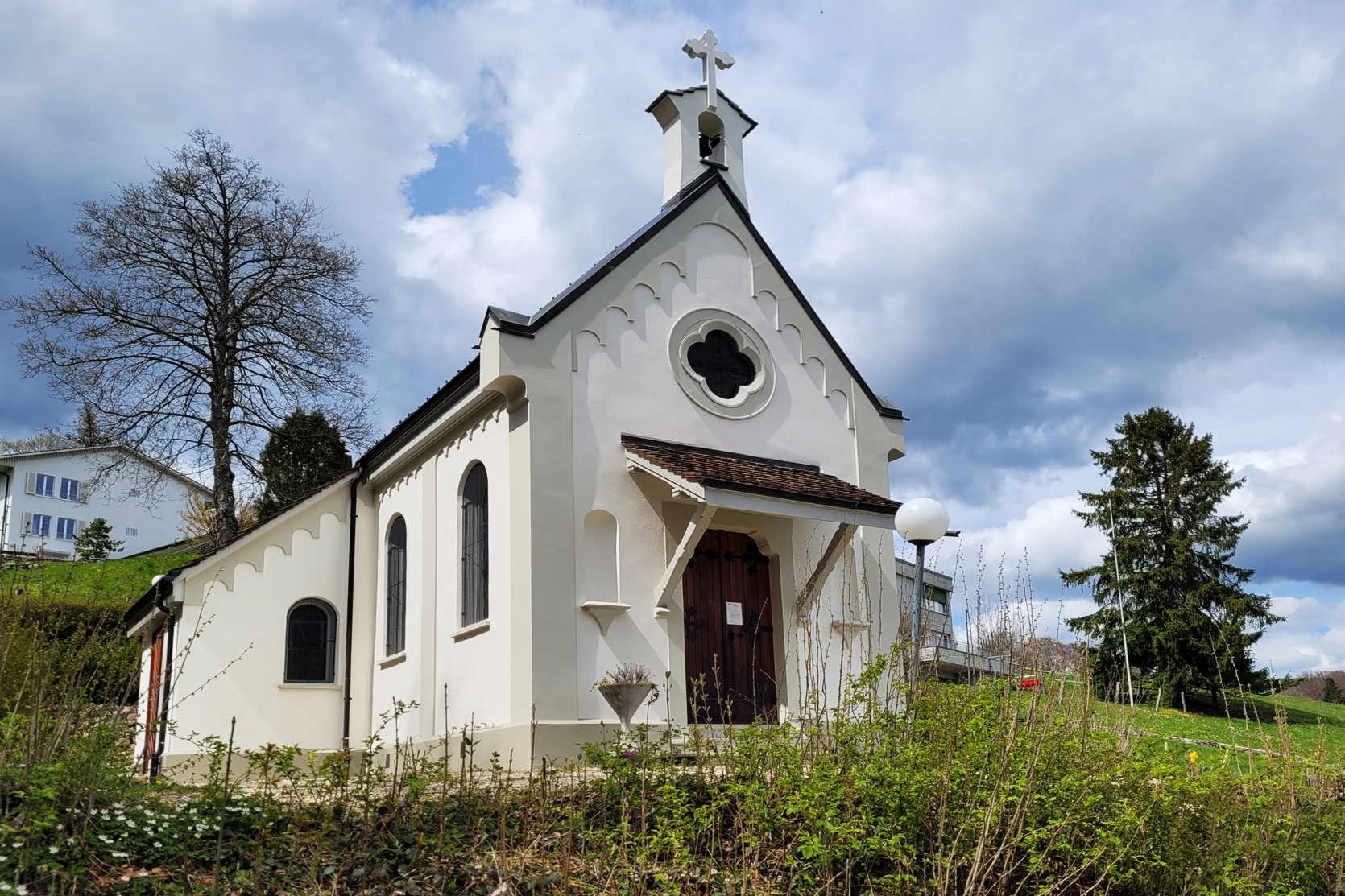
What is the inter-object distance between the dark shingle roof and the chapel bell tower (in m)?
4.40

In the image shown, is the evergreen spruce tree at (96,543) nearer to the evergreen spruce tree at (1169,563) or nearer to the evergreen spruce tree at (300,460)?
the evergreen spruce tree at (300,460)

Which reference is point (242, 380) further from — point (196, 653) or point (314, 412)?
point (196, 653)

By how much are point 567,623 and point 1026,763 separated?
220 inches

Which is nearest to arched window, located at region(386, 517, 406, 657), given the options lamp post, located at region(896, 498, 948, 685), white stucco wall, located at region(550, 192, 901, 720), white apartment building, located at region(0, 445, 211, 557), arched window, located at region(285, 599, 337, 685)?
arched window, located at region(285, 599, 337, 685)

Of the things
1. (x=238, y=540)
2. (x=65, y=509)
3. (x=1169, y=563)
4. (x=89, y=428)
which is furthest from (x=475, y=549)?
(x=65, y=509)

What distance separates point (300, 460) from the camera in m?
29.7

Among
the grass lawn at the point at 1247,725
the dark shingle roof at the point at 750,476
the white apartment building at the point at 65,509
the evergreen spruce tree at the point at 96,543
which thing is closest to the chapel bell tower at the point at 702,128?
the dark shingle roof at the point at 750,476

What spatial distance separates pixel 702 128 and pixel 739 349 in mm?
4023

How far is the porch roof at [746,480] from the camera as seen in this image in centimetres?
1100

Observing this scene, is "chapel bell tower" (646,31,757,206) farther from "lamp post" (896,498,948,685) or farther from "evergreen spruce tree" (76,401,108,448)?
"evergreen spruce tree" (76,401,108,448)

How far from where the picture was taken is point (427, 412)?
44.9ft

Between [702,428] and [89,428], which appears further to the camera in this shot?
[89,428]

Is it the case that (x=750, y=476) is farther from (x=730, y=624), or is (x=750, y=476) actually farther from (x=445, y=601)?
(x=445, y=601)

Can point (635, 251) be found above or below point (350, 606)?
above
